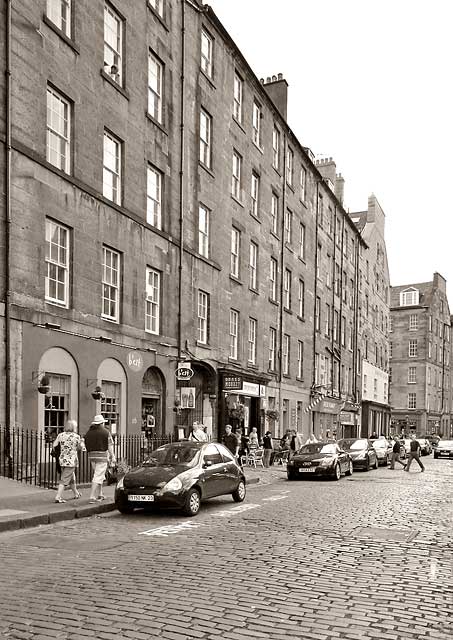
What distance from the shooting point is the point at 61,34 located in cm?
1653

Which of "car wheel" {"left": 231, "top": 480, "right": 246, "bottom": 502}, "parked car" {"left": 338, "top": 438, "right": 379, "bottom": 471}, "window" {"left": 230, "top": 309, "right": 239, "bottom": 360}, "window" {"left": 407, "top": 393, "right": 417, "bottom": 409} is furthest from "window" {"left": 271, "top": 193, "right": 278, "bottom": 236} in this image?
"window" {"left": 407, "top": 393, "right": 417, "bottom": 409}

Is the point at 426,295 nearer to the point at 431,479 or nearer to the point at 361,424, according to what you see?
the point at 361,424

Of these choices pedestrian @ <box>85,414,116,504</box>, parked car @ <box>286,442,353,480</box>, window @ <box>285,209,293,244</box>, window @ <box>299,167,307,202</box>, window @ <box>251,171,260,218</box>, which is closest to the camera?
pedestrian @ <box>85,414,116,504</box>

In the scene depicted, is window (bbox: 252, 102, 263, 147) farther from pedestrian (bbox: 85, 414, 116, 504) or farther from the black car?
pedestrian (bbox: 85, 414, 116, 504)

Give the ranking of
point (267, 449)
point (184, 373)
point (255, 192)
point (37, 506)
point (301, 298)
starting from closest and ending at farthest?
1. point (37, 506)
2. point (184, 373)
3. point (267, 449)
4. point (255, 192)
5. point (301, 298)

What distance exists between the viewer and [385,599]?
6.31 meters

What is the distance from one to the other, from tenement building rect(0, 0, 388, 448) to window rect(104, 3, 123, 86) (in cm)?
6

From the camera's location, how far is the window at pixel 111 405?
1816 cm

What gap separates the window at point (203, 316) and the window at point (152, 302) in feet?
10.4

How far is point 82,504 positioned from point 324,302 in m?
30.5

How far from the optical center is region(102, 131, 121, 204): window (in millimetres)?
18766

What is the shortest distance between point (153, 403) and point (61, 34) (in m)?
11.2

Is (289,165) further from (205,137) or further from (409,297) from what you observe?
(409,297)

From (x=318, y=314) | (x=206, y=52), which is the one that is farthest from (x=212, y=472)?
(x=318, y=314)
